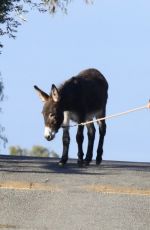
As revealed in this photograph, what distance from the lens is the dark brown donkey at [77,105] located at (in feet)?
66.1

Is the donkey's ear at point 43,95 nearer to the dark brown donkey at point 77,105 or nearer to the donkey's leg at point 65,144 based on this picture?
the dark brown donkey at point 77,105

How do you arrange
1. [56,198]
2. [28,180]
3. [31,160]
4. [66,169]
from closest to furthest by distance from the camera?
[56,198] → [28,180] → [66,169] → [31,160]

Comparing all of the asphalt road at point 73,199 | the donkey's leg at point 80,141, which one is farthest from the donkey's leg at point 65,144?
the asphalt road at point 73,199

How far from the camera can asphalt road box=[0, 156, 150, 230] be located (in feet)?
44.4

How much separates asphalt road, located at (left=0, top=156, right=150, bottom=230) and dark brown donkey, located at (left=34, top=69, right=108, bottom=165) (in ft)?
3.54

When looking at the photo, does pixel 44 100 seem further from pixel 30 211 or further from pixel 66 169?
pixel 30 211

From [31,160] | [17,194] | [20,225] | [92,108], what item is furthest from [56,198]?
[31,160]

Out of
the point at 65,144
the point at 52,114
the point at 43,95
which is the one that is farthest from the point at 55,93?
the point at 65,144

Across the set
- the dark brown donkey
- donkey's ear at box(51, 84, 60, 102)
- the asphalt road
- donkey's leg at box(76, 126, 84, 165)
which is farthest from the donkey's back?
the asphalt road

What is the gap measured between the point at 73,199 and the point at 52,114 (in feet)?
17.2

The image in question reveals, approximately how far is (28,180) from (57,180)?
0.51m

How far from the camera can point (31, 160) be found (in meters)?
23.4

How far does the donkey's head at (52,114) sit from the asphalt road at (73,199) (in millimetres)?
827

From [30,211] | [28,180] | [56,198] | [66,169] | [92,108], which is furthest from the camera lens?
[92,108]
